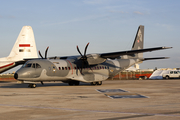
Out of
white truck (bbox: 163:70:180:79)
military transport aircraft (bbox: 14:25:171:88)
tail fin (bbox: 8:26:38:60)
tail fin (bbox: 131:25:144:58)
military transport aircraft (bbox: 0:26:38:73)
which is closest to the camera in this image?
military transport aircraft (bbox: 14:25:171:88)

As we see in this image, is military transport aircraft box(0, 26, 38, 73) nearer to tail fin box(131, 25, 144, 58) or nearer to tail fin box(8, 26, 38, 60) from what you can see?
tail fin box(8, 26, 38, 60)

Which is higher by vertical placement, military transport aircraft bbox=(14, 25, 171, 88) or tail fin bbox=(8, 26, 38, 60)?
tail fin bbox=(8, 26, 38, 60)

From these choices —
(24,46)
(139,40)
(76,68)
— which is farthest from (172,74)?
(24,46)

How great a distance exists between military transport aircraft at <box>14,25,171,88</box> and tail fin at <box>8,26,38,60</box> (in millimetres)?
7887

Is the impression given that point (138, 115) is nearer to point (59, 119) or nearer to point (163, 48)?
point (59, 119)

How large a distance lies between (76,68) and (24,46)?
1057 centimetres

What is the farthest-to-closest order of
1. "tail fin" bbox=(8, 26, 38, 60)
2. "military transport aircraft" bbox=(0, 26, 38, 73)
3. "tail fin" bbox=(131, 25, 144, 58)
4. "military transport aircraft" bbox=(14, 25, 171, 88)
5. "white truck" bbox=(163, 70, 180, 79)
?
"white truck" bbox=(163, 70, 180, 79) < "tail fin" bbox=(131, 25, 144, 58) < "tail fin" bbox=(8, 26, 38, 60) < "military transport aircraft" bbox=(0, 26, 38, 73) < "military transport aircraft" bbox=(14, 25, 171, 88)

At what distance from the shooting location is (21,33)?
1351 inches

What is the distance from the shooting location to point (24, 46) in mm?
34062

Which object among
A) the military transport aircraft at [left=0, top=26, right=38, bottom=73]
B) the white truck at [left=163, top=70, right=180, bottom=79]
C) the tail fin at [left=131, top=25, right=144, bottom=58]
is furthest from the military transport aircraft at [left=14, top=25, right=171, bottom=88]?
the white truck at [left=163, top=70, right=180, bottom=79]

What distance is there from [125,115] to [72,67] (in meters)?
18.2

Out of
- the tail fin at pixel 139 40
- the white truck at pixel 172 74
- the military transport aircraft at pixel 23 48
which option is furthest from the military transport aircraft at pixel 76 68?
the white truck at pixel 172 74

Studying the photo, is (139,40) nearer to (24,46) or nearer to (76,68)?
(76,68)

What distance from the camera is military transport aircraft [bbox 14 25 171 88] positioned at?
78.3 feet
